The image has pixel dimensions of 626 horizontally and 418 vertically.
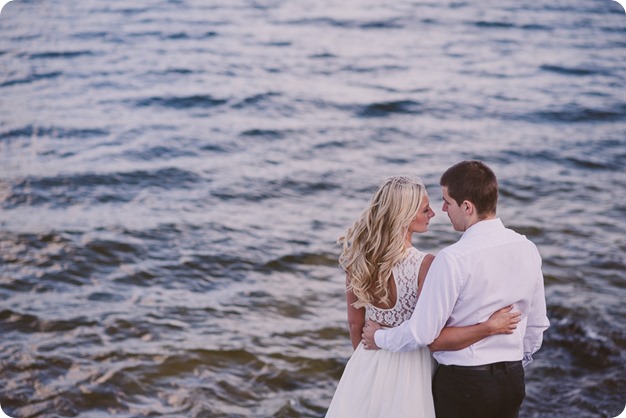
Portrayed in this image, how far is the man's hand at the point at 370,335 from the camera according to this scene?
3285 millimetres

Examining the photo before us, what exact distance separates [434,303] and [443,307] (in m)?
0.04

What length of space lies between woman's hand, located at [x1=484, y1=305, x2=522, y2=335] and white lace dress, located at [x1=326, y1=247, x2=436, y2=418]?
35 cm

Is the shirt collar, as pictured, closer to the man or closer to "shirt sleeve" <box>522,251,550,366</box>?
the man

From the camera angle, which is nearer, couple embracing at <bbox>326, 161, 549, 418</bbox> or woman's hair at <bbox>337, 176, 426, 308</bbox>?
couple embracing at <bbox>326, 161, 549, 418</bbox>

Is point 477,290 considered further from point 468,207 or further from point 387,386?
point 387,386

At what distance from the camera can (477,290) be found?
2955 mm

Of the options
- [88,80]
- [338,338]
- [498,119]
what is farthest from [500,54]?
[338,338]

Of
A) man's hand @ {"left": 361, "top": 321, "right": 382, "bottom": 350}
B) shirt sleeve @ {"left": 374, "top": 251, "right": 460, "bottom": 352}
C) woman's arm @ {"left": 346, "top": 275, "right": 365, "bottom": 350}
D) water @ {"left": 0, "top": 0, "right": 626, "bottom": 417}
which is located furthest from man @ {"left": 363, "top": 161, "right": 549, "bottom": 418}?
water @ {"left": 0, "top": 0, "right": 626, "bottom": 417}

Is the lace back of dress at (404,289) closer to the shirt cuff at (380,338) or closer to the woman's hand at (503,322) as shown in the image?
the shirt cuff at (380,338)

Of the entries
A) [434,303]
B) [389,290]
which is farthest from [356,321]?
[434,303]

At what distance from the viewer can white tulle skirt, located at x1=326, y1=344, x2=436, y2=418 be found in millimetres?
3182

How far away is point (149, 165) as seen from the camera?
388 inches

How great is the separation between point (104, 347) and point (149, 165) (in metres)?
4.28

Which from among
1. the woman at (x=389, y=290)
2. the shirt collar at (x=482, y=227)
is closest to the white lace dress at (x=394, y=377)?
the woman at (x=389, y=290)
